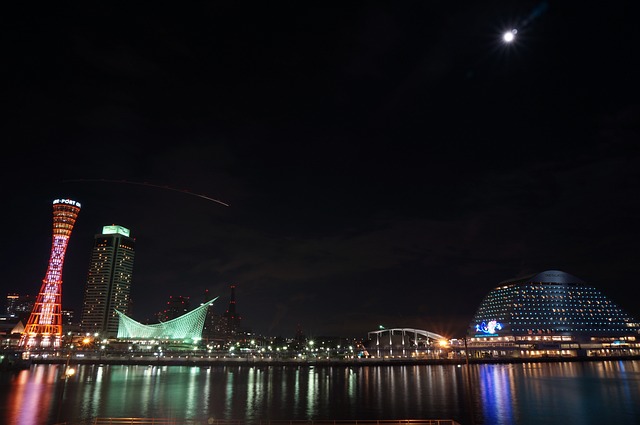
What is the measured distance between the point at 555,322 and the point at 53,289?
171396 millimetres

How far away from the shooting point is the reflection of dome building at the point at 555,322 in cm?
14650

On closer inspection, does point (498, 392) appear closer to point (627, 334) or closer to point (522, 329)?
point (522, 329)

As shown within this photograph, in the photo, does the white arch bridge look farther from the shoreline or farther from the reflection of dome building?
the shoreline

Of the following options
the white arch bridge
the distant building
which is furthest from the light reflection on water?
the white arch bridge

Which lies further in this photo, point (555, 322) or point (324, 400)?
point (555, 322)

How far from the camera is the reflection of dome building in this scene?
14650 cm

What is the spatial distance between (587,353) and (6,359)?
545 ft

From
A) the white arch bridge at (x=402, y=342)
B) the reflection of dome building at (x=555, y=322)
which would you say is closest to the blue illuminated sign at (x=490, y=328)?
the reflection of dome building at (x=555, y=322)

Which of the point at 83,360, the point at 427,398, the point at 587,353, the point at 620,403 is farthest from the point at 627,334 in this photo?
the point at 83,360

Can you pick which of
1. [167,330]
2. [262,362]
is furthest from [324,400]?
[167,330]

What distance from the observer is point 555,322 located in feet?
513

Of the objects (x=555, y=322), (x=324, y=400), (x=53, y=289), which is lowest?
(x=324, y=400)

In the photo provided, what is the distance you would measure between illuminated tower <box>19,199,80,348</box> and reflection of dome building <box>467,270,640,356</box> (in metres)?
136

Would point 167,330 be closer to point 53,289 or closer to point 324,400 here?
point 53,289
